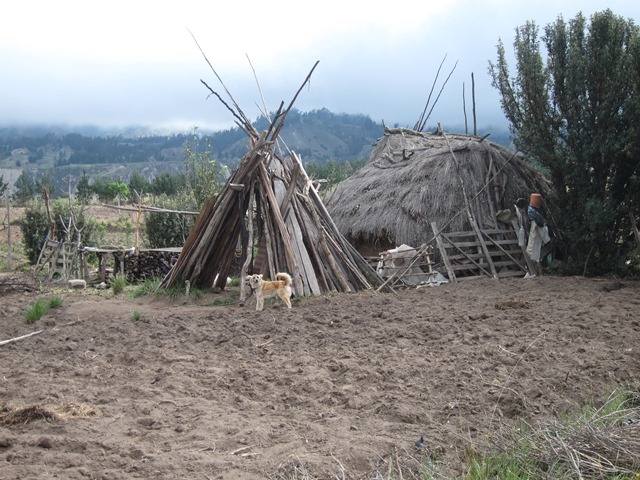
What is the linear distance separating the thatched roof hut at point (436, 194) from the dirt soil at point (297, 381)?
3.53m

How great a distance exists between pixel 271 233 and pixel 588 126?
548 centimetres

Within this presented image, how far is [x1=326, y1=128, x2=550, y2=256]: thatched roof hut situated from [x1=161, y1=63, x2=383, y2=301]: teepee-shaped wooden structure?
2.10 m

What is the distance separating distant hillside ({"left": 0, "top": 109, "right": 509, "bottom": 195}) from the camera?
3467 inches

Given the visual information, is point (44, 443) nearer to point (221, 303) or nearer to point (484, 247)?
point (221, 303)

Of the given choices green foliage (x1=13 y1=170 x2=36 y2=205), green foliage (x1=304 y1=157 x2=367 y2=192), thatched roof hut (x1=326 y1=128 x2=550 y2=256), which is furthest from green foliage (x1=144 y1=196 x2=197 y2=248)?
green foliage (x1=304 y1=157 x2=367 y2=192)

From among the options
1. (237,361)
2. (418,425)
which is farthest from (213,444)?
(237,361)

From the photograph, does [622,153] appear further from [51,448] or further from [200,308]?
[51,448]

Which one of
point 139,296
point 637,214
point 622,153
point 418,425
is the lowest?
point 139,296

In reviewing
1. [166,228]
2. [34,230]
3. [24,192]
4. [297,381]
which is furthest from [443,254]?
[24,192]

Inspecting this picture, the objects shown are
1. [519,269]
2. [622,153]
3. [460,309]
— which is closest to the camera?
[460,309]

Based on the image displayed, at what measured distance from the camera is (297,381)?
534cm

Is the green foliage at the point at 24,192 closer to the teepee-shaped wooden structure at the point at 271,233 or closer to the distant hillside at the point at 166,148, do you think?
the teepee-shaped wooden structure at the point at 271,233

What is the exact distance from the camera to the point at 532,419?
440 centimetres

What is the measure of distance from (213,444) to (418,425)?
135 centimetres
